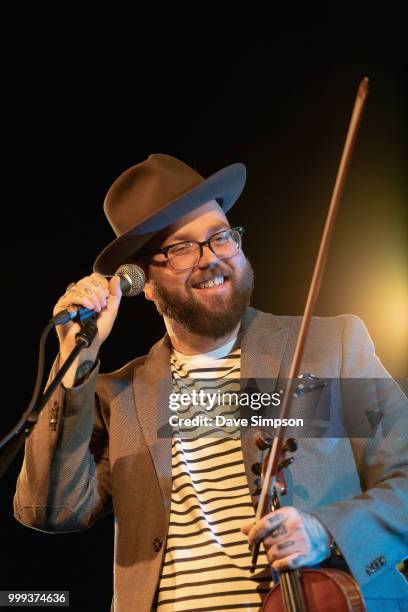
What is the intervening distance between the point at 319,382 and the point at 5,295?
1.98 meters

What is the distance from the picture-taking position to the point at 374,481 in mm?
1857

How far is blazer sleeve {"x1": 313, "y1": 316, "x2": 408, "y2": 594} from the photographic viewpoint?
1618 millimetres

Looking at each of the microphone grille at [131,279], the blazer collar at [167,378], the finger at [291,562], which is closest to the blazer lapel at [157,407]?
the blazer collar at [167,378]

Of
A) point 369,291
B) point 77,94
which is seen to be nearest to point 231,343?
point 369,291

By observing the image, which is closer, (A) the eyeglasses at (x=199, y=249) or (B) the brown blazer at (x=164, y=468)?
(B) the brown blazer at (x=164, y=468)

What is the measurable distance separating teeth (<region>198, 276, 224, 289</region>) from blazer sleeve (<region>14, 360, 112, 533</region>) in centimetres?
54

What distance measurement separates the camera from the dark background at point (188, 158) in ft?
10.7

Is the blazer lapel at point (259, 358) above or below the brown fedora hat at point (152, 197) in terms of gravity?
below

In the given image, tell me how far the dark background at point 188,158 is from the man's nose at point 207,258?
3.68ft

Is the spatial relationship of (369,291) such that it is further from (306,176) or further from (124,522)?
(124,522)

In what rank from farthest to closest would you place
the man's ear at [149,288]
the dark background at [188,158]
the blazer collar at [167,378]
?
the dark background at [188,158] < the man's ear at [149,288] < the blazer collar at [167,378]

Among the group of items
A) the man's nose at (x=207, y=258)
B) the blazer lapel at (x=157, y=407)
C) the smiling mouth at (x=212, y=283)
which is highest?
the man's nose at (x=207, y=258)

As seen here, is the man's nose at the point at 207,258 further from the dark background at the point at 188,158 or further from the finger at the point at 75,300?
the dark background at the point at 188,158

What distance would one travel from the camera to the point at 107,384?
229cm
